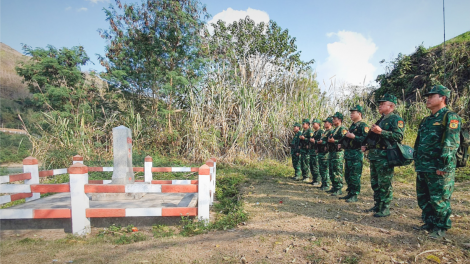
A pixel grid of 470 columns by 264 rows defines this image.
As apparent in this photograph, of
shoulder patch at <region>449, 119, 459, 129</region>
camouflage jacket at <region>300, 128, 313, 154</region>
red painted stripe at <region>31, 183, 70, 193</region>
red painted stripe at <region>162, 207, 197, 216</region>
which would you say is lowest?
red painted stripe at <region>162, 207, 197, 216</region>

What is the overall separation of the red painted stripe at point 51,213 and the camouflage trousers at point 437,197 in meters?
4.89

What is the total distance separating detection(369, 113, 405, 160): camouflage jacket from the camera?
3951 mm

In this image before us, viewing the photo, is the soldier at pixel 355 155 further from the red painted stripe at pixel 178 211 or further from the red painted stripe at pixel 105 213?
the red painted stripe at pixel 105 213

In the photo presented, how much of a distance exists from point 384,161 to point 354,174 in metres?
1.10

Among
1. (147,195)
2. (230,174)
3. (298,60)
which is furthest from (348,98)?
(147,195)

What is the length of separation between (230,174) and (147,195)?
3304 mm

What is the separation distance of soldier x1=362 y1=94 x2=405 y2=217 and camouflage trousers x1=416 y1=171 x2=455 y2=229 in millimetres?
595

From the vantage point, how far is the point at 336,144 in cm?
580

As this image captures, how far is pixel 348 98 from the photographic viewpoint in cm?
1133

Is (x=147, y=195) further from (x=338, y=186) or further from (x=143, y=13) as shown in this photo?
(x=143, y=13)

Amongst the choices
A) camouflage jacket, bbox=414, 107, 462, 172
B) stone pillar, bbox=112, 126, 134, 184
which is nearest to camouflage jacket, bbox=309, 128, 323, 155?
camouflage jacket, bbox=414, 107, 462, 172

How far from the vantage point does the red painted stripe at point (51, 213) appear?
11.8 feet

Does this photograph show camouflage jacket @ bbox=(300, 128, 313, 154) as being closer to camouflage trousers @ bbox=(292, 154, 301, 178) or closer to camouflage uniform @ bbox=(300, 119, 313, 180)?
camouflage uniform @ bbox=(300, 119, 313, 180)

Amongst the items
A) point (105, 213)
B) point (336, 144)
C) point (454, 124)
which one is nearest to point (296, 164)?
point (336, 144)
